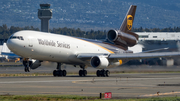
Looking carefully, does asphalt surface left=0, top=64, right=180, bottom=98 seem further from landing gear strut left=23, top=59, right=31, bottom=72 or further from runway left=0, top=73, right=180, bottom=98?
landing gear strut left=23, top=59, right=31, bottom=72

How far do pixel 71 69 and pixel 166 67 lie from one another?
1433 centimetres

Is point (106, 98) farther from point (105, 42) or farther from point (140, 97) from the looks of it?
point (105, 42)

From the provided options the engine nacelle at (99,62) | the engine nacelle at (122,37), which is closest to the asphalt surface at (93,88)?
the engine nacelle at (99,62)

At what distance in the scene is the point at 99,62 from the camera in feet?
133

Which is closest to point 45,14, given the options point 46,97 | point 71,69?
point 71,69

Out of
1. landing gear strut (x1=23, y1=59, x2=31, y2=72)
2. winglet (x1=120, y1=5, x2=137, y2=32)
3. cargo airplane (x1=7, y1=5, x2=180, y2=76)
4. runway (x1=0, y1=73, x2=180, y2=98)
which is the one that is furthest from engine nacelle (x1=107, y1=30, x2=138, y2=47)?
runway (x1=0, y1=73, x2=180, y2=98)

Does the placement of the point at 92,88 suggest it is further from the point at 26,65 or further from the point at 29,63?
the point at 29,63

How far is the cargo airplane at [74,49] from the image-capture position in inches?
1432

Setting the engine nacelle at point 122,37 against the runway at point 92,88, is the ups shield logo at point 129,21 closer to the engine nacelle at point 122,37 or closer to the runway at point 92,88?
the engine nacelle at point 122,37

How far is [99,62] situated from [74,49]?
3499 mm

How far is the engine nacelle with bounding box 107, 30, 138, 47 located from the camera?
152 ft

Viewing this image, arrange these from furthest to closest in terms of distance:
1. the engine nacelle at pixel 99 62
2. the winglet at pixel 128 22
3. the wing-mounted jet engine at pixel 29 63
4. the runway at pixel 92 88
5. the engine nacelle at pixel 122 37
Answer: the winglet at pixel 128 22, the engine nacelle at pixel 122 37, the engine nacelle at pixel 99 62, the wing-mounted jet engine at pixel 29 63, the runway at pixel 92 88

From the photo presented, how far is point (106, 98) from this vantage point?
1927cm

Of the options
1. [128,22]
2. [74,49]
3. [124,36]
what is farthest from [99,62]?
[128,22]
